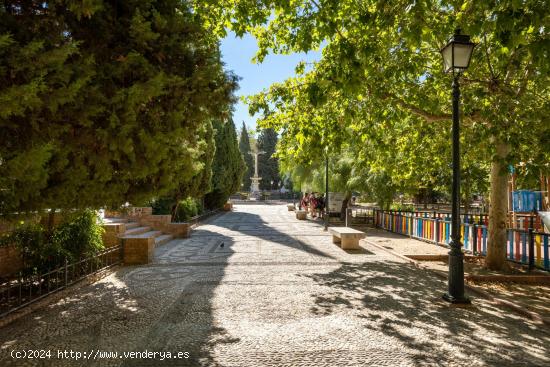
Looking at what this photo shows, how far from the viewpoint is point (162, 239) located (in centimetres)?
1357

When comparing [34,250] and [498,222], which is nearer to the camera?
[34,250]

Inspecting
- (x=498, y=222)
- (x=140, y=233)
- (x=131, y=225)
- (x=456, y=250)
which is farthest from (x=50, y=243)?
(x=498, y=222)

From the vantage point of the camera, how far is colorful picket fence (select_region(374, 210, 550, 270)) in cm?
879

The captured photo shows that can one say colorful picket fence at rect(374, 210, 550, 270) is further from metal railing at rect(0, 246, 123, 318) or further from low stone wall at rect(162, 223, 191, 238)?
metal railing at rect(0, 246, 123, 318)

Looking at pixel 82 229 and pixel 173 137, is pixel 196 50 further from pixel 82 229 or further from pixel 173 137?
pixel 82 229

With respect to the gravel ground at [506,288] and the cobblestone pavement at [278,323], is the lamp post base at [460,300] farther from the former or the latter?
the gravel ground at [506,288]

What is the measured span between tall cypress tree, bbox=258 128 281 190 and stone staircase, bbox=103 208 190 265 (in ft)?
205

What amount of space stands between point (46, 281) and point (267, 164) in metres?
71.4

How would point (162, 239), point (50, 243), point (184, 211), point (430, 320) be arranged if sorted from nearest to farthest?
1. point (430, 320)
2. point (50, 243)
3. point (162, 239)
4. point (184, 211)

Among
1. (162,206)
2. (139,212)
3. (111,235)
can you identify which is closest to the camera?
(111,235)

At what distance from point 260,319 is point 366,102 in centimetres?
596

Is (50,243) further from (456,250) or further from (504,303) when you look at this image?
(504,303)

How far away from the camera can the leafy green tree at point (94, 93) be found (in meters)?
3.65

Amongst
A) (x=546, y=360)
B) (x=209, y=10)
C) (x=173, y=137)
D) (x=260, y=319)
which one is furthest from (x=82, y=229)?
(x=546, y=360)
